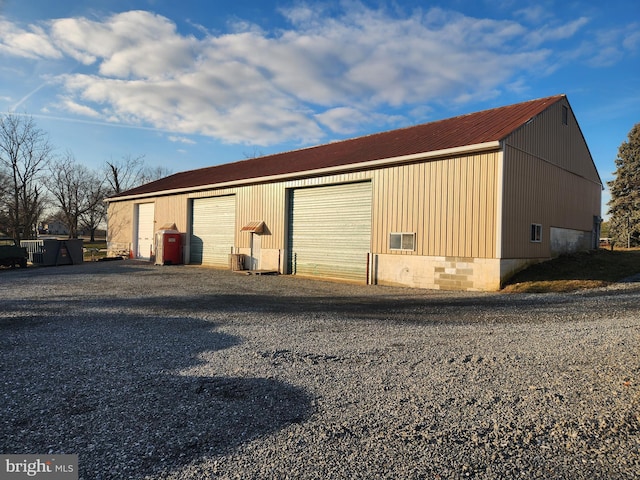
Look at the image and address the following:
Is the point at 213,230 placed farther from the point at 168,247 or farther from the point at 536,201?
the point at 536,201

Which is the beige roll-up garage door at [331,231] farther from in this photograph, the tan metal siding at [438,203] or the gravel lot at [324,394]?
the gravel lot at [324,394]

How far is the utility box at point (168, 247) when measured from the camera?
20953mm

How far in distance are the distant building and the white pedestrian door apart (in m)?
4.75

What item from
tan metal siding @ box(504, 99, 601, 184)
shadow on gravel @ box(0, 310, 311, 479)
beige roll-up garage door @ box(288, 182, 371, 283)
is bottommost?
shadow on gravel @ box(0, 310, 311, 479)

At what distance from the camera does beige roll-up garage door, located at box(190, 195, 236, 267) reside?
64.2ft

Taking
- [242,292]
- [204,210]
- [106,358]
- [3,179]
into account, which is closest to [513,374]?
[106,358]

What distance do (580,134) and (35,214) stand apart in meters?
44.8

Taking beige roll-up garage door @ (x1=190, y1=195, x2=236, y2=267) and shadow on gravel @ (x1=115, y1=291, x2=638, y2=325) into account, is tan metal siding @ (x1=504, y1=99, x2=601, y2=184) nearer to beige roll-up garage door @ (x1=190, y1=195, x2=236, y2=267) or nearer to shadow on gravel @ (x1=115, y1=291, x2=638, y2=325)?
shadow on gravel @ (x1=115, y1=291, x2=638, y2=325)

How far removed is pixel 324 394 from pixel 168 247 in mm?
19191

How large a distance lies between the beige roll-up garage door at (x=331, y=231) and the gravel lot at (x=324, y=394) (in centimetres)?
696

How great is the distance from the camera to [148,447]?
2766 millimetres

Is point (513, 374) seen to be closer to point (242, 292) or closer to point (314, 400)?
point (314, 400)

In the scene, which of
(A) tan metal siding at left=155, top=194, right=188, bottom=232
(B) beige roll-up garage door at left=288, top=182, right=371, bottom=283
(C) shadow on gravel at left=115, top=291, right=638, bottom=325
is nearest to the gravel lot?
(C) shadow on gravel at left=115, top=291, right=638, bottom=325

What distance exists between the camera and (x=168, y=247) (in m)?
21.0
